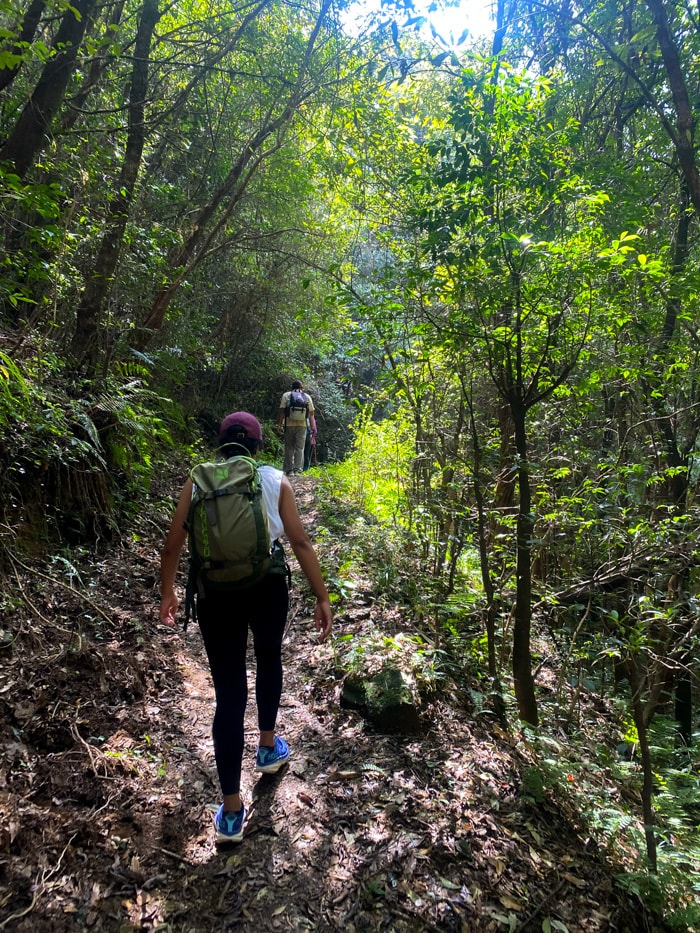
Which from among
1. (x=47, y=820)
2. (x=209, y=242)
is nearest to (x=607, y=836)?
(x=47, y=820)

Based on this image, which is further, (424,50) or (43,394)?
(424,50)

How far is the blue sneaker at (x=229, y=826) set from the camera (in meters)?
2.65

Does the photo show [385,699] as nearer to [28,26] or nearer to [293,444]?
[28,26]

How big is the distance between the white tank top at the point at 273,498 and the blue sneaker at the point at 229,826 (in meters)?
1.44

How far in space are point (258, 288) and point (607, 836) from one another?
1285 centimetres

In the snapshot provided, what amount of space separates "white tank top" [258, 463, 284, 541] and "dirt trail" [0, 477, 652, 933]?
1620 millimetres

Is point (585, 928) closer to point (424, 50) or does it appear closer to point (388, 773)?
point (388, 773)

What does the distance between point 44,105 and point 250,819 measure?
545 centimetres

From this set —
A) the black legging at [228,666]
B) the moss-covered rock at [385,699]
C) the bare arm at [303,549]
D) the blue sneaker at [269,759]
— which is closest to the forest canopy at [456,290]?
the moss-covered rock at [385,699]

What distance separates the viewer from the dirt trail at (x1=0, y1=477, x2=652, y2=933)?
2.35 metres

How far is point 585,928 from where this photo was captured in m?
2.47

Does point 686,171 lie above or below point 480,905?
above

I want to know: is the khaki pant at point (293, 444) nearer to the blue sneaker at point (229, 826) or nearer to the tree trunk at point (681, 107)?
the tree trunk at point (681, 107)

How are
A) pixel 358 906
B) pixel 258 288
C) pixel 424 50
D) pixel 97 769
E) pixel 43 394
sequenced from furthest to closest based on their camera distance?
1. pixel 258 288
2. pixel 424 50
3. pixel 43 394
4. pixel 97 769
5. pixel 358 906
